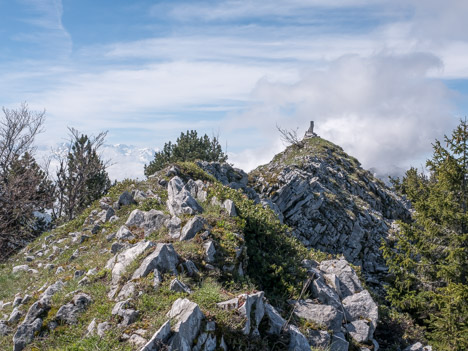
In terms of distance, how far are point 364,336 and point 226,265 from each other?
524cm

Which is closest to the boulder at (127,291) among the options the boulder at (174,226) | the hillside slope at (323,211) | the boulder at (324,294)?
the boulder at (174,226)

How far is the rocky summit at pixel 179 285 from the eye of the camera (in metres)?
7.07

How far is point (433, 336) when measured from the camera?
16.6 meters

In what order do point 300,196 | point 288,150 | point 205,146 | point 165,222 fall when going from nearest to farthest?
point 165,222 → point 300,196 → point 205,146 → point 288,150

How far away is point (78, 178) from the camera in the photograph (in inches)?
1318

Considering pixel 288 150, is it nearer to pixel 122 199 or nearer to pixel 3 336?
pixel 122 199

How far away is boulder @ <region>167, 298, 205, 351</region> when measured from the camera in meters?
6.21

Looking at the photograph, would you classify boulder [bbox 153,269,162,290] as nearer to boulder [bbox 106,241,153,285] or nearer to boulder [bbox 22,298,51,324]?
boulder [bbox 106,241,153,285]

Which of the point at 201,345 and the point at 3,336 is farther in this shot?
the point at 3,336

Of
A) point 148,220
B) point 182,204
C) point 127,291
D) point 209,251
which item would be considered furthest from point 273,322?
point 148,220

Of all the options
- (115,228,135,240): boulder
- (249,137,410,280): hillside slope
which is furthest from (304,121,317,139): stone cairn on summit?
(115,228,135,240): boulder

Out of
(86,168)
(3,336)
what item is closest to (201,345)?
(3,336)

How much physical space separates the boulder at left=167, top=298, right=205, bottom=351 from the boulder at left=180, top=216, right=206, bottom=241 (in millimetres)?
3719

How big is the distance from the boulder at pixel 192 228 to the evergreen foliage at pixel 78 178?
957 inches
